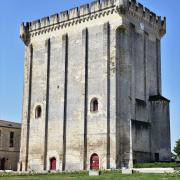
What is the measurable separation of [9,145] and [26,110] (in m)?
11.6

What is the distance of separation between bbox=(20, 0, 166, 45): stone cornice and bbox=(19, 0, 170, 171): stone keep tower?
94 millimetres

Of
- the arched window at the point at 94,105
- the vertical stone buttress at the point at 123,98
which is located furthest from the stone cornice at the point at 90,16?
the arched window at the point at 94,105

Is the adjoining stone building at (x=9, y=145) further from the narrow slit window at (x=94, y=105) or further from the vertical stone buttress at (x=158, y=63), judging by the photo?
the vertical stone buttress at (x=158, y=63)

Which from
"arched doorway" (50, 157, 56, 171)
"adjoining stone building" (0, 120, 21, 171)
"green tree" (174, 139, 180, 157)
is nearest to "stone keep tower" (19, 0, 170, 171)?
"arched doorway" (50, 157, 56, 171)

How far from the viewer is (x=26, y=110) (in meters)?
43.1

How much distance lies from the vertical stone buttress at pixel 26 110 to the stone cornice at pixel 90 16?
1.99 metres

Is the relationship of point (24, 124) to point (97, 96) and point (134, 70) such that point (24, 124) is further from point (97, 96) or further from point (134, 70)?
point (134, 70)

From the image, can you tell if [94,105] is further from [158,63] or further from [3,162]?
[3,162]

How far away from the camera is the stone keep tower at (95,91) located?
36.5 m

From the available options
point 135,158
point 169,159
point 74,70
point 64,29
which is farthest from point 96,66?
point 169,159

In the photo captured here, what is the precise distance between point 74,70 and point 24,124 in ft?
26.9

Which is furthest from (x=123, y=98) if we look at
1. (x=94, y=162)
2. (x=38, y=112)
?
(x=38, y=112)

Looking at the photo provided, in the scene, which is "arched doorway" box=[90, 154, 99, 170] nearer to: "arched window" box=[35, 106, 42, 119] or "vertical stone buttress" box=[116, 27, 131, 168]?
"vertical stone buttress" box=[116, 27, 131, 168]

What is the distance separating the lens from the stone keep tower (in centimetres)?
3650
